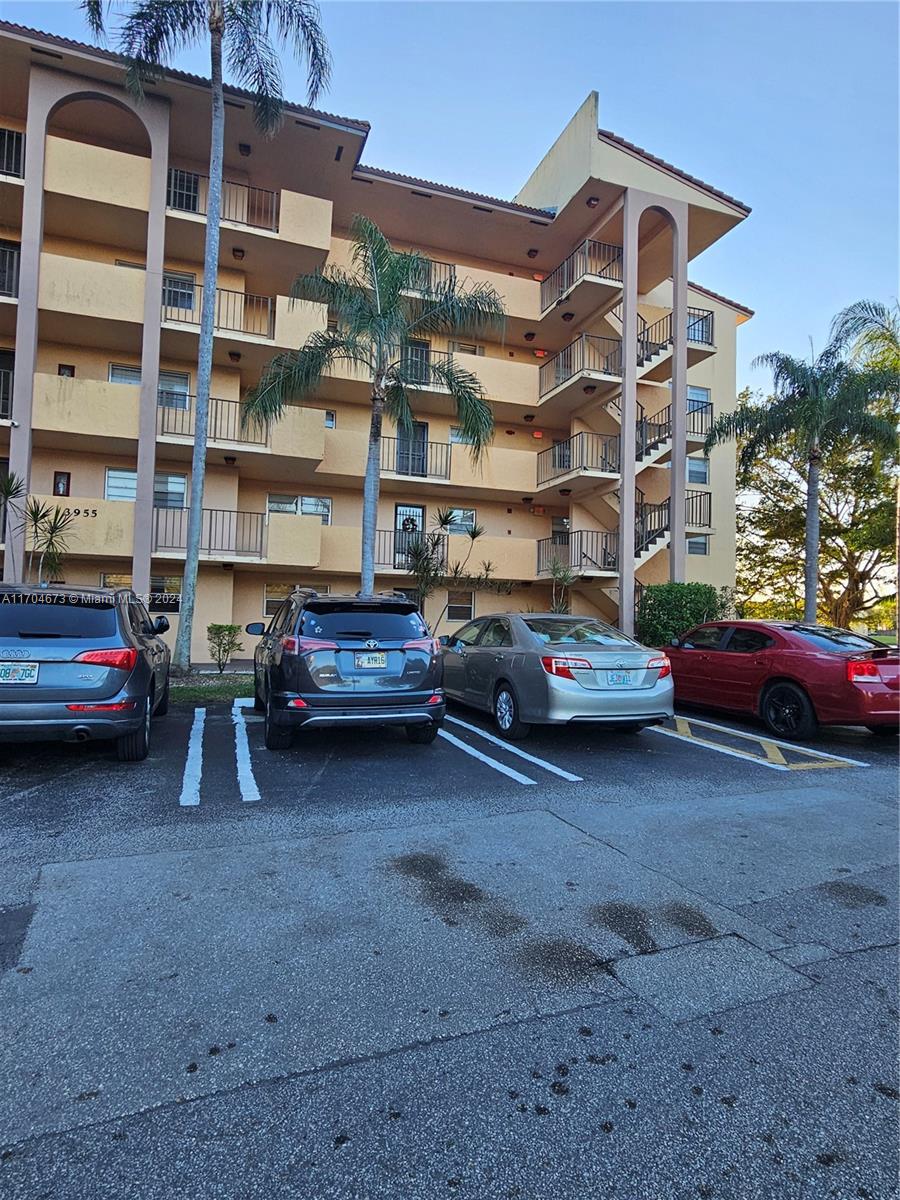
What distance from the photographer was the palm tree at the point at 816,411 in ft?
50.6

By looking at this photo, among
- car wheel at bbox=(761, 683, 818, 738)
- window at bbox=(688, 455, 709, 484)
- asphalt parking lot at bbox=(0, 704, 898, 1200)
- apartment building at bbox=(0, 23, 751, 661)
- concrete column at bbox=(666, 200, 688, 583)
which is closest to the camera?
asphalt parking lot at bbox=(0, 704, 898, 1200)

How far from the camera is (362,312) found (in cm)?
1243

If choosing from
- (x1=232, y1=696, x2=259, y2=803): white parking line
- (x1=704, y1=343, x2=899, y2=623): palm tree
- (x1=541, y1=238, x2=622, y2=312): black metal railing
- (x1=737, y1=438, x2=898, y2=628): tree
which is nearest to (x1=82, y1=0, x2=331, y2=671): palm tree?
(x1=232, y1=696, x2=259, y2=803): white parking line

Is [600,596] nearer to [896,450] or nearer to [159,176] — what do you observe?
[896,450]

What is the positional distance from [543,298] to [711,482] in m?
8.61

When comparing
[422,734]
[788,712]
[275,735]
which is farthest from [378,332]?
[788,712]

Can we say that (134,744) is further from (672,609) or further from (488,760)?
(672,609)

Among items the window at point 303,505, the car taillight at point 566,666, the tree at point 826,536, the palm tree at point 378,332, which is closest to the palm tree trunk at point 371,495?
the palm tree at point 378,332

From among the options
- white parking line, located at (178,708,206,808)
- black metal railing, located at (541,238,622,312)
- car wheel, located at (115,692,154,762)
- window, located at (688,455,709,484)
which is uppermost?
black metal railing, located at (541,238,622,312)

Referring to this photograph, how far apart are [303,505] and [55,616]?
13.1m

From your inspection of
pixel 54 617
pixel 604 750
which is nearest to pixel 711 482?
pixel 604 750

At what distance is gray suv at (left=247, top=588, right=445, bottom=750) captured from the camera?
6078 mm

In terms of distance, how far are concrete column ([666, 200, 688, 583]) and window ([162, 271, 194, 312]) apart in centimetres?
1290

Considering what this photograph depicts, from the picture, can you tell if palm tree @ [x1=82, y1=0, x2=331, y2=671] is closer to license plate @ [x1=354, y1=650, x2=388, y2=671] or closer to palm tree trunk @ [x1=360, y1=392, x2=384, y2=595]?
palm tree trunk @ [x1=360, y1=392, x2=384, y2=595]
